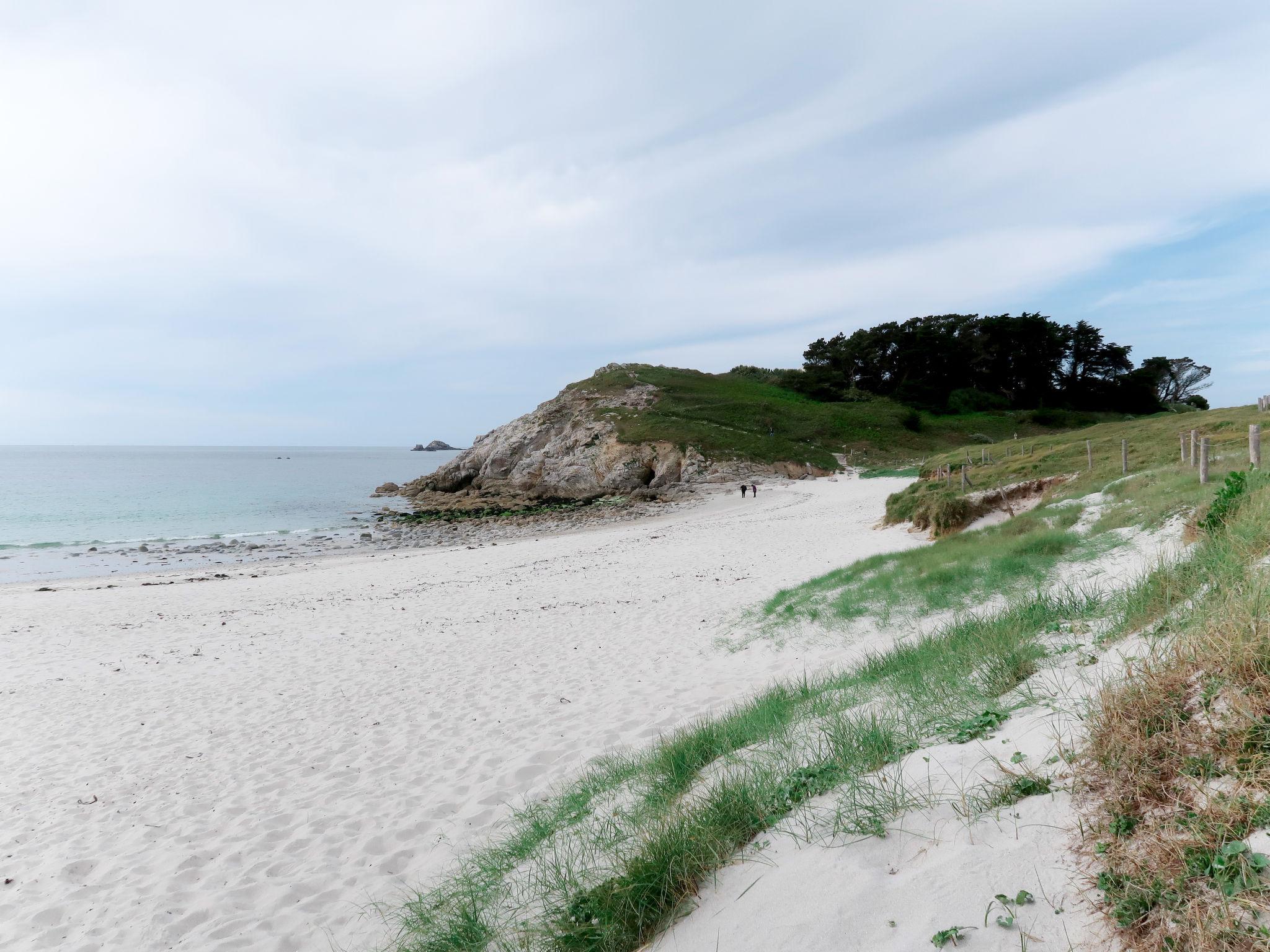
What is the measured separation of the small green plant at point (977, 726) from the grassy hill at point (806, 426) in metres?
51.1

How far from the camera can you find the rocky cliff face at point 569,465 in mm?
52812

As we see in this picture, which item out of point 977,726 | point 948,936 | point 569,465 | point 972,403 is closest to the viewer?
point 948,936

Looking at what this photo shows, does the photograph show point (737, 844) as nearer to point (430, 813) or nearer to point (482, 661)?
point (430, 813)

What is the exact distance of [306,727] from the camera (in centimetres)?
786

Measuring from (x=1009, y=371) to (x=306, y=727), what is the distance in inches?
3397

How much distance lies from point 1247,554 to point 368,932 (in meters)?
6.66

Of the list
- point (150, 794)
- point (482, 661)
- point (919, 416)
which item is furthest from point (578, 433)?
point (150, 794)

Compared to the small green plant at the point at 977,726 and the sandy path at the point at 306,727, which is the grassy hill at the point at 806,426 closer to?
the sandy path at the point at 306,727

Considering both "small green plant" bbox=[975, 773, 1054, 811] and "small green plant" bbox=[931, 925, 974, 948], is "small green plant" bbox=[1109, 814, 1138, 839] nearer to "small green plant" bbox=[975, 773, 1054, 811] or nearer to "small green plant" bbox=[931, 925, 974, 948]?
"small green plant" bbox=[975, 773, 1054, 811]

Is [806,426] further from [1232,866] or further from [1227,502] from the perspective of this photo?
[1232,866]

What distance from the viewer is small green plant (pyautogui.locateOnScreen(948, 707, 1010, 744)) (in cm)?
368

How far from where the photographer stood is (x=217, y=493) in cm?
6550

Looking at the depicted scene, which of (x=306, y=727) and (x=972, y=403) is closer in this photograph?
(x=306, y=727)

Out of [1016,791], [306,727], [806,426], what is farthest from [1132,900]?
[806,426]
